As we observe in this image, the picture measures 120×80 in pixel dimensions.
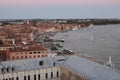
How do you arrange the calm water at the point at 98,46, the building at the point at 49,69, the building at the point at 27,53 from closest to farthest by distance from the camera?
the building at the point at 49,69 < the building at the point at 27,53 < the calm water at the point at 98,46

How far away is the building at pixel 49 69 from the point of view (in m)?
17.8

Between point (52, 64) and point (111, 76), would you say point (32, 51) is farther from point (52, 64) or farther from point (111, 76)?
point (111, 76)

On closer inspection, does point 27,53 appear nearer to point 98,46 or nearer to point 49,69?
point 49,69

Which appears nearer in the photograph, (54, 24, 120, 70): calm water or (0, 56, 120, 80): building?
(0, 56, 120, 80): building

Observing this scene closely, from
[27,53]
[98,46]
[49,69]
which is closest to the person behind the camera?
[49,69]

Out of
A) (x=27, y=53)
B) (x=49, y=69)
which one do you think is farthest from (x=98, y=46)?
(x=49, y=69)

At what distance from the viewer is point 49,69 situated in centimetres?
2000

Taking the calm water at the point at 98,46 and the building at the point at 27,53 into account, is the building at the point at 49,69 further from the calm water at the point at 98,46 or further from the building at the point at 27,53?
the building at the point at 27,53

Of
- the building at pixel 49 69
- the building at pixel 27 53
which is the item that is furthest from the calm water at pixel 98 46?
the building at pixel 49 69

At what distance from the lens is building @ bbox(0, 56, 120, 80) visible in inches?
701

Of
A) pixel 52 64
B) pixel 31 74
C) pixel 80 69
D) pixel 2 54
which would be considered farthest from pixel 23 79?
pixel 2 54

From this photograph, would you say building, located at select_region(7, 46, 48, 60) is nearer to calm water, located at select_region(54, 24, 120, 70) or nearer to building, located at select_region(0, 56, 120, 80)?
calm water, located at select_region(54, 24, 120, 70)

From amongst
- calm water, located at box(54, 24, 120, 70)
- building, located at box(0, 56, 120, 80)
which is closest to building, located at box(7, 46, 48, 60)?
calm water, located at box(54, 24, 120, 70)

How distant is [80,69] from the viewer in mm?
17719
